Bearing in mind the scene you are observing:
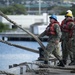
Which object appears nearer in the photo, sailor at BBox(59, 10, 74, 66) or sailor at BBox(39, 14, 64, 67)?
sailor at BBox(39, 14, 64, 67)

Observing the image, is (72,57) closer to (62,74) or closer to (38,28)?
(62,74)

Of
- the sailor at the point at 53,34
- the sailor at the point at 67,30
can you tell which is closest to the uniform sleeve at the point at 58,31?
the sailor at the point at 53,34

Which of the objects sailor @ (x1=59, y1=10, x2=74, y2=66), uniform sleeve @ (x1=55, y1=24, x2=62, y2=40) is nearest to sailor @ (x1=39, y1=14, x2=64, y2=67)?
uniform sleeve @ (x1=55, y1=24, x2=62, y2=40)

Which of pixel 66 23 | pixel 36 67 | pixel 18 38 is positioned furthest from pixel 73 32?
pixel 18 38

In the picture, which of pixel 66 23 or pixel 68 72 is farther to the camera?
pixel 66 23

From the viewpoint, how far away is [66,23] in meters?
18.5

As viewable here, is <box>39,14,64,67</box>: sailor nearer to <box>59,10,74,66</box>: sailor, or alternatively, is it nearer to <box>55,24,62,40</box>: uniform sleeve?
<box>55,24,62,40</box>: uniform sleeve

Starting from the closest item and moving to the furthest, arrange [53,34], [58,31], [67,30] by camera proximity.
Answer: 1. [58,31]
2. [53,34]
3. [67,30]

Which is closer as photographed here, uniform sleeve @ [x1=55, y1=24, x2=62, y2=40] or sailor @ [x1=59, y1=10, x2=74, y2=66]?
uniform sleeve @ [x1=55, y1=24, x2=62, y2=40]

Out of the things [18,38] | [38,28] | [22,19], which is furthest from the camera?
[22,19]

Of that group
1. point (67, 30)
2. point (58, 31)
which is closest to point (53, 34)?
point (58, 31)

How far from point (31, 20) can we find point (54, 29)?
4143 inches

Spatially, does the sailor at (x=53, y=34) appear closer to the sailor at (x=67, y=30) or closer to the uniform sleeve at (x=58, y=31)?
the uniform sleeve at (x=58, y=31)

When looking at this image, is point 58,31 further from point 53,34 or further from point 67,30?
point 67,30
